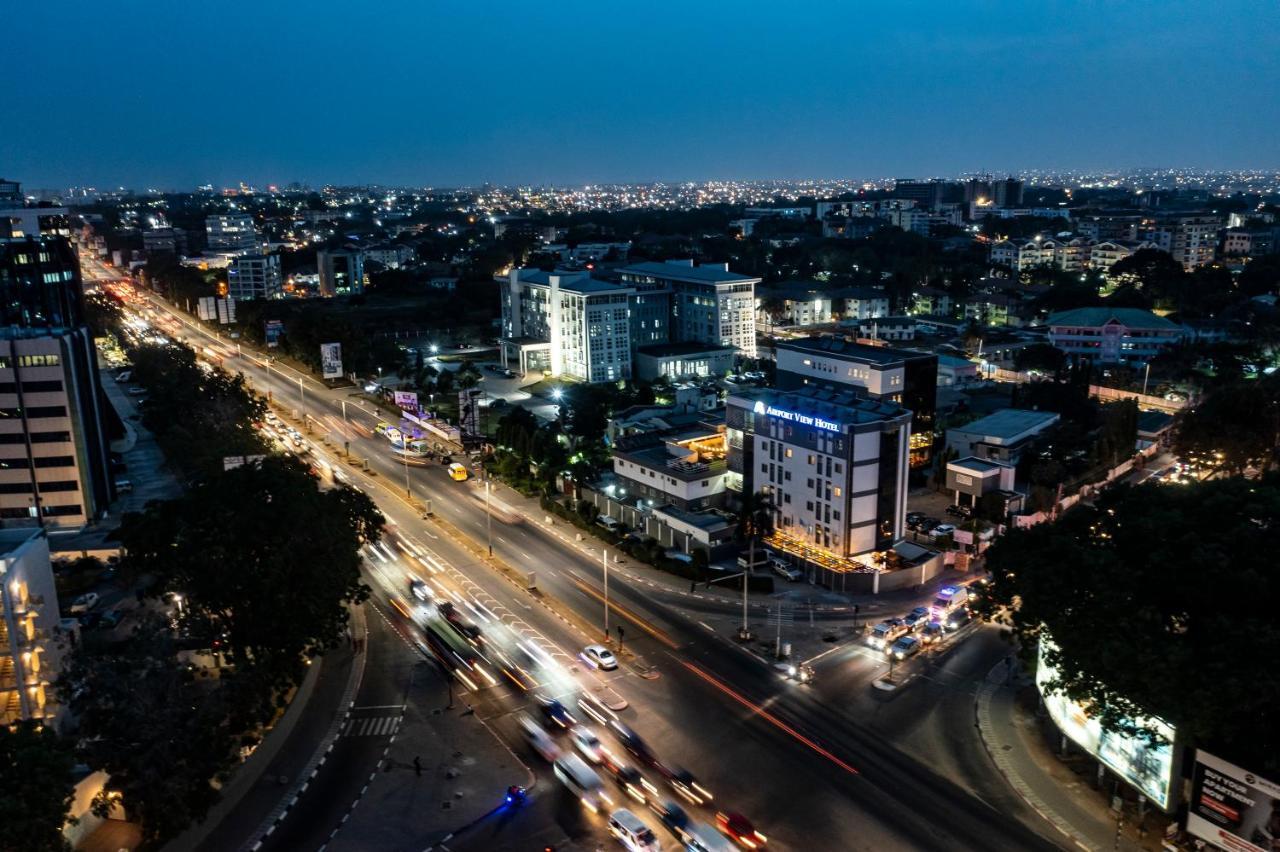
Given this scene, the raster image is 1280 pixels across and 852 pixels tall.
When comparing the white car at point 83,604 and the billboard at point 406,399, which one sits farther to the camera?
the billboard at point 406,399

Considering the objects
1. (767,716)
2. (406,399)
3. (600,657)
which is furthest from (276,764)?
(406,399)

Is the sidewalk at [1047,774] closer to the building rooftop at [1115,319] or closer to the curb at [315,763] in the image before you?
the curb at [315,763]

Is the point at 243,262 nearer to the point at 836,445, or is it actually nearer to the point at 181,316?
the point at 181,316

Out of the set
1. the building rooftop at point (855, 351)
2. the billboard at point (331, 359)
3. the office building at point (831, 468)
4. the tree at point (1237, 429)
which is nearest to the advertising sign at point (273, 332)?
the billboard at point (331, 359)

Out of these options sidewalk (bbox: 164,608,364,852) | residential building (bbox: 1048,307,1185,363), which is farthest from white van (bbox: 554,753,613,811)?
residential building (bbox: 1048,307,1185,363)

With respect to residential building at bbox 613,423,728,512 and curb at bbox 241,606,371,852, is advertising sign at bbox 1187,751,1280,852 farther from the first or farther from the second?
residential building at bbox 613,423,728,512
